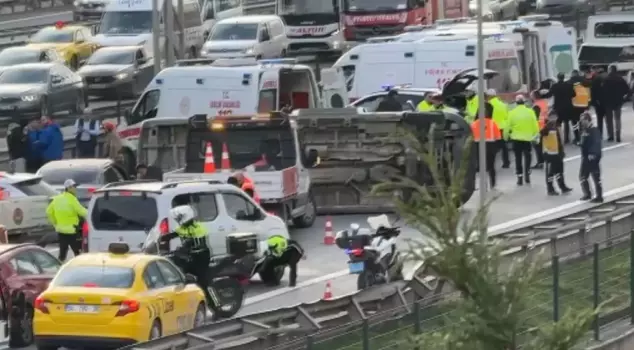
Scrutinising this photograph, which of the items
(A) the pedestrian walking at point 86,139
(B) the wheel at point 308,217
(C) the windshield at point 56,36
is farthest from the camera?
(C) the windshield at point 56,36

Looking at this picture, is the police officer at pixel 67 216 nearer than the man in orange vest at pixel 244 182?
Yes

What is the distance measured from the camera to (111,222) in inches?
976

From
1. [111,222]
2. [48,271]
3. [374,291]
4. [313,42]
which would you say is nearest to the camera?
[374,291]

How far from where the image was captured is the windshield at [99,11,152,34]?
52.3m

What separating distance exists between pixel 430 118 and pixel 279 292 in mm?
5771

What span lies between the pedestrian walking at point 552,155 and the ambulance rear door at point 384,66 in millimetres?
4082

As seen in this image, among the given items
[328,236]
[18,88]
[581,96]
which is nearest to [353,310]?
[328,236]

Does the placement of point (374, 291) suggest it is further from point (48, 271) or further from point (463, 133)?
point (463, 133)

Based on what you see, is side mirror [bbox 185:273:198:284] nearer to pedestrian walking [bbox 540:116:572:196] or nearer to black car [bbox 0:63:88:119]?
pedestrian walking [bbox 540:116:572:196]

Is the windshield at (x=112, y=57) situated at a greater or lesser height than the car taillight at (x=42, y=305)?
lesser

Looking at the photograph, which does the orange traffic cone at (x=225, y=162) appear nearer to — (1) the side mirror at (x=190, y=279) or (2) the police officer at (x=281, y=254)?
(2) the police officer at (x=281, y=254)

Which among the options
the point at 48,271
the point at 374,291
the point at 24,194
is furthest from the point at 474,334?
the point at 24,194

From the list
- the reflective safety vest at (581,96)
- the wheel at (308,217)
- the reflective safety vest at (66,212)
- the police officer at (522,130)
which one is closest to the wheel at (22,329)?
the reflective safety vest at (66,212)

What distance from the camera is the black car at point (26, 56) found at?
47531 mm
